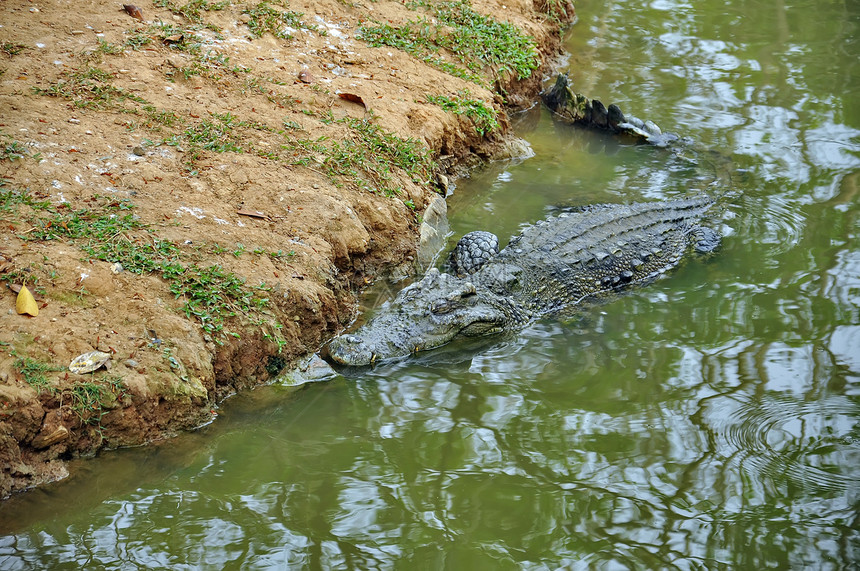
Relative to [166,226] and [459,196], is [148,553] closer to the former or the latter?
[166,226]

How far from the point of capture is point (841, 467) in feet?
13.7

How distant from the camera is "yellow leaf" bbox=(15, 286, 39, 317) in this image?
423cm

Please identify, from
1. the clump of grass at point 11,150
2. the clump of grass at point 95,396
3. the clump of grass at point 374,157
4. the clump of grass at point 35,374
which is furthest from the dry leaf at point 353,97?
the clump of grass at point 35,374

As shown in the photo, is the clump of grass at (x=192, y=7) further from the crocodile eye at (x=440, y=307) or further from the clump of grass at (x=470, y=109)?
the crocodile eye at (x=440, y=307)

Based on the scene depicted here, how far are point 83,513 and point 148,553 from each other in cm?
49

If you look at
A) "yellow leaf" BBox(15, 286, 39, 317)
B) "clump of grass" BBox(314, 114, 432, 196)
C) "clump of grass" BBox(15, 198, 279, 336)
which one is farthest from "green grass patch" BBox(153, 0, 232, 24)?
"yellow leaf" BBox(15, 286, 39, 317)

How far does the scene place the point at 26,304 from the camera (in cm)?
425

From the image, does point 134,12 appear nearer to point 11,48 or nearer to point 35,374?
point 11,48

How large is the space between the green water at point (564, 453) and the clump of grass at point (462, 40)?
222cm

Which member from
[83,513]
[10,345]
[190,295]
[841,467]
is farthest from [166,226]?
[841,467]

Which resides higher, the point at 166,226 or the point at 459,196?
the point at 166,226

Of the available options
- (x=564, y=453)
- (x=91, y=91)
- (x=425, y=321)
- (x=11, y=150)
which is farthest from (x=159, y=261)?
(x=564, y=453)

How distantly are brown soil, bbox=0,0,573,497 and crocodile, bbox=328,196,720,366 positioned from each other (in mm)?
442

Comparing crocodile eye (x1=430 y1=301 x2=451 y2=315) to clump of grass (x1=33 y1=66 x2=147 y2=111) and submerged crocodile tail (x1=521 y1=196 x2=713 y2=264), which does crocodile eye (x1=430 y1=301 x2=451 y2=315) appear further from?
clump of grass (x1=33 y1=66 x2=147 y2=111)
